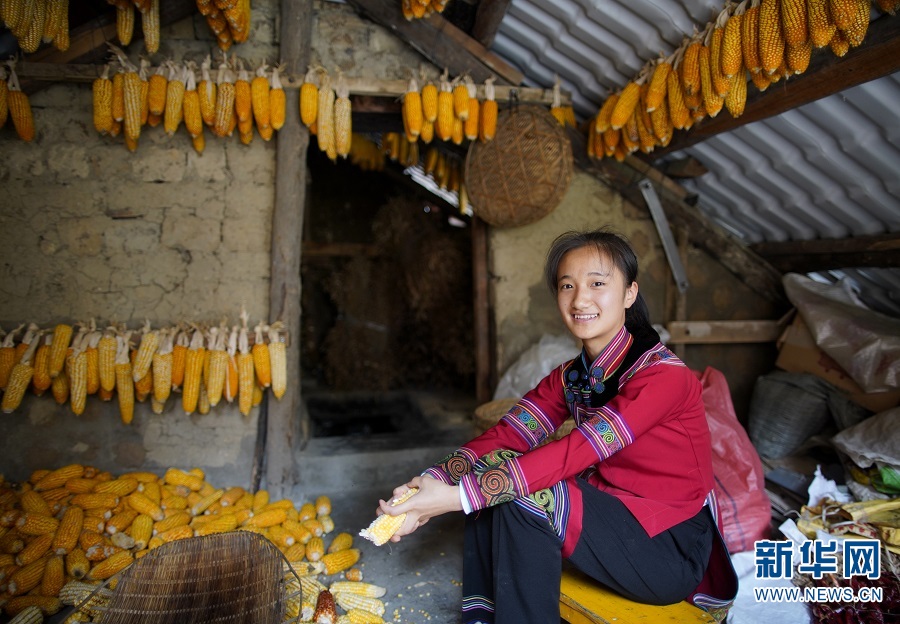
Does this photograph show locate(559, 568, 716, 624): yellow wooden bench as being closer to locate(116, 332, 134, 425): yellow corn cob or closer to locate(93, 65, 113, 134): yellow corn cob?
locate(116, 332, 134, 425): yellow corn cob

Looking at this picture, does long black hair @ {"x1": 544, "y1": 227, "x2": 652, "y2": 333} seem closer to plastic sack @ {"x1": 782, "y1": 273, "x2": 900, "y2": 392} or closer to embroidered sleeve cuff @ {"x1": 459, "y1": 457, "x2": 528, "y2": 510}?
embroidered sleeve cuff @ {"x1": 459, "y1": 457, "x2": 528, "y2": 510}

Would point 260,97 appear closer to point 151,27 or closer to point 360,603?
point 151,27

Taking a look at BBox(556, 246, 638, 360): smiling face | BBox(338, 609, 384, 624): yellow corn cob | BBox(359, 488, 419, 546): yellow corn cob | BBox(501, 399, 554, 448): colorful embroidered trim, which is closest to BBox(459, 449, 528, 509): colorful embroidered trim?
BBox(359, 488, 419, 546): yellow corn cob

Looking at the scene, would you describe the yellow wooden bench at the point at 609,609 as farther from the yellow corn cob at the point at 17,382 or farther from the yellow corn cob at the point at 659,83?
the yellow corn cob at the point at 17,382

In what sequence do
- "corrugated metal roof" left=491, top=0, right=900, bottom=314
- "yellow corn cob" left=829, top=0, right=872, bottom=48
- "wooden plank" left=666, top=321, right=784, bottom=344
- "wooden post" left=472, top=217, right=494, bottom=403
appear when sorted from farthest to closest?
"wooden post" left=472, top=217, right=494, bottom=403 < "wooden plank" left=666, top=321, right=784, bottom=344 < "corrugated metal roof" left=491, top=0, right=900, bottom=314 < "yellow corn cob" left=829, top=0, right=872, bottom=48

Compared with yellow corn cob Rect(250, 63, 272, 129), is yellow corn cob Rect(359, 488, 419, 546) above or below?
below

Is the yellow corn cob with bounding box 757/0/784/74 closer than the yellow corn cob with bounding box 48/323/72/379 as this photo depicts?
Yes

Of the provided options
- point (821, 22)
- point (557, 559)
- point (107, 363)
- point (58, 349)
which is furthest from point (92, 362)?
point (821, 22)

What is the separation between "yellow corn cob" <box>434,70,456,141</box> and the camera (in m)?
3.72

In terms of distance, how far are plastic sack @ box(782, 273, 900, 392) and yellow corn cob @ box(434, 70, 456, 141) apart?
279 cm

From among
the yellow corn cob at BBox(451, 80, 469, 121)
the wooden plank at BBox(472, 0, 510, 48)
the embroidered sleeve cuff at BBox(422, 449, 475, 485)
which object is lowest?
the embroidered sleeve cuff at BBox(422, 449, 475, 485)

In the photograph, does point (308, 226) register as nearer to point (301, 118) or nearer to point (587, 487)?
point (301, 118)

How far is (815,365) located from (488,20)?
10.8 ft

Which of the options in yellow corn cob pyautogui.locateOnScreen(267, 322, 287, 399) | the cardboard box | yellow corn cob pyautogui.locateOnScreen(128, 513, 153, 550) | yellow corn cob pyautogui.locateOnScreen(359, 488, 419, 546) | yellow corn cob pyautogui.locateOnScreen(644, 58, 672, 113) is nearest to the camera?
yellow corn cob pyautogui.locateOnScreen(359, 488, 419, 546)
